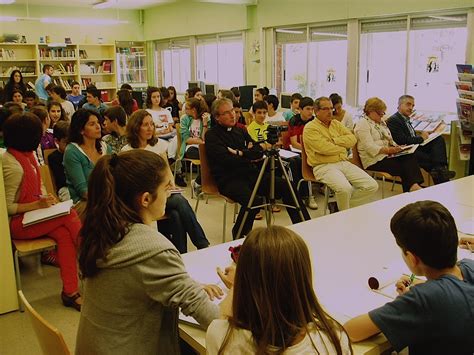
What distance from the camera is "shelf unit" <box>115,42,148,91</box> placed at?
12.5m

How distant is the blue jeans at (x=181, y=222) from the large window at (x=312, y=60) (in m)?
5.06

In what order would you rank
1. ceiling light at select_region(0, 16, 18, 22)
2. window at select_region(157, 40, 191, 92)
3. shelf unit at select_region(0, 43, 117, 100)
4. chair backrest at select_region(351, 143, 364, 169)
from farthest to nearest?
1. window at select_region(157, 40, 191, 92)
2. shelf unit at select_region(0, 43, 117, 100)
3. ceiling light at select_region(0, 16, 18, 22)
4. chair backrest at select_region(351, 143, 364, 169)

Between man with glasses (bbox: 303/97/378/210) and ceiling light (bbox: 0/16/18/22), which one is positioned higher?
ceiling light (bbox: 0/16/18/22)

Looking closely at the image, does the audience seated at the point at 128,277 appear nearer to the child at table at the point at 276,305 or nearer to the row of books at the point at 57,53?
the child at table at the point at 276,305

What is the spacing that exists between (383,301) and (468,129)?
4415 millimetres

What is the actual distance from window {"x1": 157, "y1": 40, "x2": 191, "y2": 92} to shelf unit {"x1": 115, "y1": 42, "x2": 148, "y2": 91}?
1.61ft

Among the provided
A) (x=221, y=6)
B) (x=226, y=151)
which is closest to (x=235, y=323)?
(x=226, y=151)

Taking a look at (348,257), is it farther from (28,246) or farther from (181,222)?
(28,246)

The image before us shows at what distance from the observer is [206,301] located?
5.11 feet

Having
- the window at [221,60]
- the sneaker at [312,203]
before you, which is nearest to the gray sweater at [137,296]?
the sneaker at [312,203]

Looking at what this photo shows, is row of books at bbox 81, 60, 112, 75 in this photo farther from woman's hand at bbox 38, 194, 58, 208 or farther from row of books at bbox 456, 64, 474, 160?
woman's hand at bbox 38, 194, 58, 208

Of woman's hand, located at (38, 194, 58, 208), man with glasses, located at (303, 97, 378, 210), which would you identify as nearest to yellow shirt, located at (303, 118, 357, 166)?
man with glasses, located at (303, 97, 378, 210)

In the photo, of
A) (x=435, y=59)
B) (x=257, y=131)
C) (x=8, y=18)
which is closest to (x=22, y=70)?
(x=8, y=18)

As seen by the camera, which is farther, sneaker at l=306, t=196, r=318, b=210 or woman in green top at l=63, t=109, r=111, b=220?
sneaker at l=306, t=196, r=318, b=210
